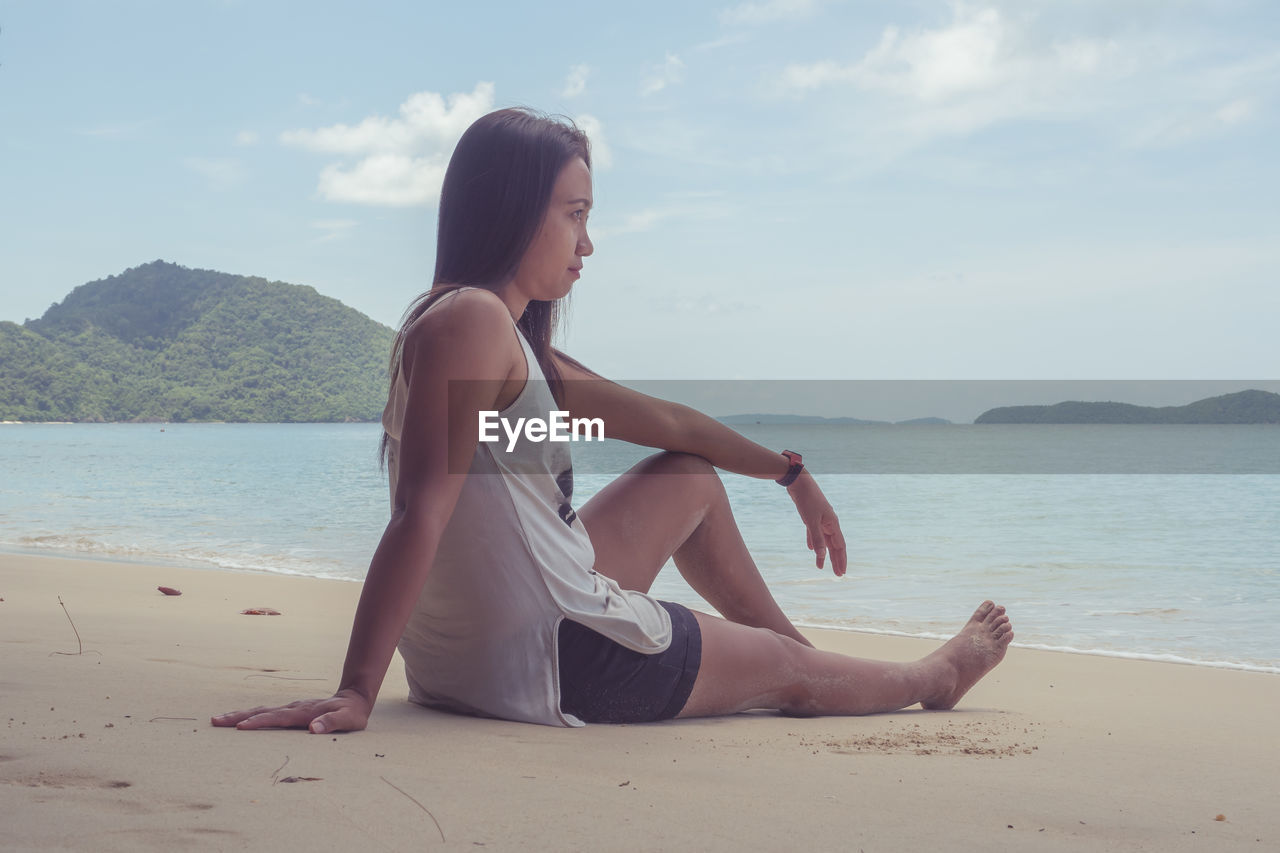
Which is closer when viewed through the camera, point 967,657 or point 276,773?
point 276,773

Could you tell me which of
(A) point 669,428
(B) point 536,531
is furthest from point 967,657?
(B) point 536,531

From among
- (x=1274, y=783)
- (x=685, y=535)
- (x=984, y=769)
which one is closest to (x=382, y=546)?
(x=685, y=535)

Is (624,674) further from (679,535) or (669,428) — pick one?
(669,428)

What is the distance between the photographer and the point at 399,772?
1.58 metres

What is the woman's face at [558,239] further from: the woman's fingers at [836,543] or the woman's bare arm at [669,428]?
the woman's fingers at [836,543]

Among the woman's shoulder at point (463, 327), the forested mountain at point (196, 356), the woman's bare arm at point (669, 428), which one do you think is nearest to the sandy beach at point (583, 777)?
the woman's bare arm at point (669, 428)

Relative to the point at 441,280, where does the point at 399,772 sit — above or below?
below

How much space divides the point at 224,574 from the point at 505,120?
18.6 feet

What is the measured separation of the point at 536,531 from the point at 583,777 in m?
0.45

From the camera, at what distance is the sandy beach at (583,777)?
1.35 metres

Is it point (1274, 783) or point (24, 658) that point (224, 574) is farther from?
point (1274, 783)

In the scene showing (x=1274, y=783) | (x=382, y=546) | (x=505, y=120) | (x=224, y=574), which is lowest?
(x=224, y=574)

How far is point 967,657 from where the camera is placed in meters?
2.57

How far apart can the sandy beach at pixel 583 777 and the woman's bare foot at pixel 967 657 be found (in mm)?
53
